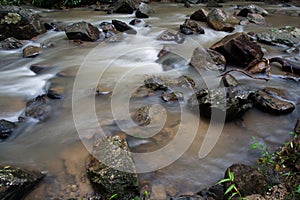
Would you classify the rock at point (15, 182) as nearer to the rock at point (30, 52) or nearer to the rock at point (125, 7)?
the rock at point (30, 52)

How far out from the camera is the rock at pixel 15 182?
91.4 inches

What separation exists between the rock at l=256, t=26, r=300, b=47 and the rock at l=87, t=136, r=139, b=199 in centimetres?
561

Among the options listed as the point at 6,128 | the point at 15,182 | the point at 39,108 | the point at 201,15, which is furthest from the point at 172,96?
the point at 201,15

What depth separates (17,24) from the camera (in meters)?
7.24

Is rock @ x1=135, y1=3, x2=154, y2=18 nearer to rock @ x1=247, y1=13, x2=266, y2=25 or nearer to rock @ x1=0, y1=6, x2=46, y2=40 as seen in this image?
rock @ x1=247, y1=13, x2=266, y2=25

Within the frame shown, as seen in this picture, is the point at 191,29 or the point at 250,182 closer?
the point at 250,182

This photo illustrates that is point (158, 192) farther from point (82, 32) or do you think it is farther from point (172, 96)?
point (82, 32)

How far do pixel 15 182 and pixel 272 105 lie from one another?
134 inches

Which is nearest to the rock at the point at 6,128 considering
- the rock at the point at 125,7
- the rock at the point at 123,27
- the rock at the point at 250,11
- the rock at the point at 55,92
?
the rock at the point at 55,92

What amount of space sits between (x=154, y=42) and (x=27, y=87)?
3610mm

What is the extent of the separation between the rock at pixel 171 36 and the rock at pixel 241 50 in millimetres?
1958

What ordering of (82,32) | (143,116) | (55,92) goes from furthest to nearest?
1. (82,32)
2. (55,92)
3. (143,116)

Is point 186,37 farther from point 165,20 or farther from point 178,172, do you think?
point 178,172

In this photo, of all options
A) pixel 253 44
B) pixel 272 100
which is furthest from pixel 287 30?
pixel 272 100
